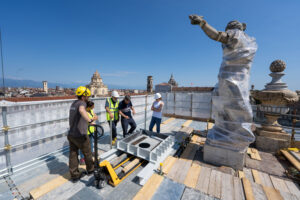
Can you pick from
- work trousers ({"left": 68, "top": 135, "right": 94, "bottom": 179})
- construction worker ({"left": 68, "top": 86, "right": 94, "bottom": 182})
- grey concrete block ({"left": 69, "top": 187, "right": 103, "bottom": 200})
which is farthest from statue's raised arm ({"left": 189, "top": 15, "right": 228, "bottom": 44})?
grey concrete block ({"left": 69, "top": 187, "right": 103, "bottom": 200})

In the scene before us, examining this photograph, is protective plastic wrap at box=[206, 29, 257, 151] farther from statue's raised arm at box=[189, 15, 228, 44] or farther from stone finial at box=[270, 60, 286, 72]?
stone finial at box=[270, 60, 286, 72]

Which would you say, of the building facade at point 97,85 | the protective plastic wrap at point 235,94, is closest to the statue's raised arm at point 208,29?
the protective plastic wrap at point 235,94

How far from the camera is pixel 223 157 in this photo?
351 centimetres

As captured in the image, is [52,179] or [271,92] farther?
[271,92]

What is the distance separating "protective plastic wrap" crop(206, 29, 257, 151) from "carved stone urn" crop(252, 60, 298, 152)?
1.81m

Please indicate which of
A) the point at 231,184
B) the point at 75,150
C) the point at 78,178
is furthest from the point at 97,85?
the point at 231,184

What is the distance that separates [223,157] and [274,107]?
2.82m

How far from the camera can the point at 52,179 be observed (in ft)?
9.04

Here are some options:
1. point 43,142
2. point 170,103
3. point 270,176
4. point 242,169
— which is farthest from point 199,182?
point 170,103

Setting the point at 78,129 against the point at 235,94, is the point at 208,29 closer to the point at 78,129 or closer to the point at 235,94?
the point at 235,94

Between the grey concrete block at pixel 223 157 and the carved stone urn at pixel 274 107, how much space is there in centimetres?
197

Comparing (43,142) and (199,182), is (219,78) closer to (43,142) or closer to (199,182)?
(199,182)

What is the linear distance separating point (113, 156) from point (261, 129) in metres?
5.28

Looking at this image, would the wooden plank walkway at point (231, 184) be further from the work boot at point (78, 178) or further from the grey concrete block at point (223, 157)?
the work boot at point (78, 178)
